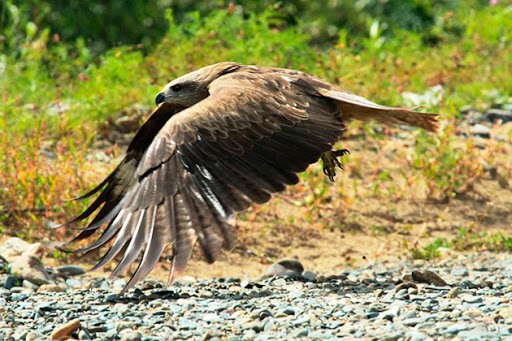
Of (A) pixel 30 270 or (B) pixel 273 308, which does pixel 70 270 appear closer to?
(A) pixel 30 270

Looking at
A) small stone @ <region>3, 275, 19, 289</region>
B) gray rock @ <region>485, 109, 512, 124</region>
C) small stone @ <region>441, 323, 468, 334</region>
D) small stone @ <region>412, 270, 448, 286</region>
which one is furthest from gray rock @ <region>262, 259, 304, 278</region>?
gray rock @ <region>485, 109, 512, 124</region>

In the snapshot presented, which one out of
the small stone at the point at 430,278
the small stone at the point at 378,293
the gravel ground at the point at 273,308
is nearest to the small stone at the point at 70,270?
the gravel ground at the point at 273,308

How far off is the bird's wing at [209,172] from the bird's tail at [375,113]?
1.49ft

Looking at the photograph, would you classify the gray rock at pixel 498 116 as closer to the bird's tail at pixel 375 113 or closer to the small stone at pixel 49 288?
the bird's tail at pixel 375 113

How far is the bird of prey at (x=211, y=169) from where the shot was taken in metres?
5.29

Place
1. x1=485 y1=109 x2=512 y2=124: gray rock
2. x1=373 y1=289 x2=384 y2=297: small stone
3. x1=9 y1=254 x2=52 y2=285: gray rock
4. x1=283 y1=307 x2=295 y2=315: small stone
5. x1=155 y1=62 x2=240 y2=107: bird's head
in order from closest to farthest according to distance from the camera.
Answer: x1=283 y1=307 x2=295 y2=315: small stone → x1=373 y1=289 x2=384 y2=297: small stone → x1=9 y1=254 x2=52 y2=285: gray rock → x1=155 y1=62 x2=240 y2=107: bird's head → x1=485 y1=109 x2=512 y2=124: gray rock

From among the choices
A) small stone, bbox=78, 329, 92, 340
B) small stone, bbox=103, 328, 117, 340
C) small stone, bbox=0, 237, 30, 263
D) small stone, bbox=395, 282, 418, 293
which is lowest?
small stone, bbox=78, 329, 92, 340

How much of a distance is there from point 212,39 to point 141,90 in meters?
0.82

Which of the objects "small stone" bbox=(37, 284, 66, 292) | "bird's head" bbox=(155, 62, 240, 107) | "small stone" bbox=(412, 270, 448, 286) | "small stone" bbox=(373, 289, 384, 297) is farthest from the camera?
"bird's head" bbox=(155, 62, 240, 107)

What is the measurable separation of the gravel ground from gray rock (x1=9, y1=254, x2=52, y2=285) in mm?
87

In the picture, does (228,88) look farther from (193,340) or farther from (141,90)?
(141,90)

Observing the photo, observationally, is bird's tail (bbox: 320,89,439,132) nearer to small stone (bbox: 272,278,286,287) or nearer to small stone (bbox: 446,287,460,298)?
small stone (bbox: 272,278,286,287)

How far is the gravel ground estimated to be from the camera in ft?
14.8

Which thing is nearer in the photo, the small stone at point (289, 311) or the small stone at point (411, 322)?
the small stone at point (411, 322)
